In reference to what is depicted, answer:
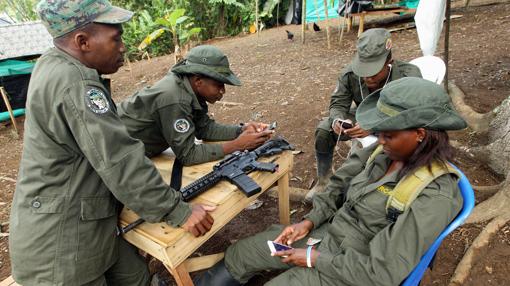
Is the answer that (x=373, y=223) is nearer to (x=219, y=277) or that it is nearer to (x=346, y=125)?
(x=219, y=277)

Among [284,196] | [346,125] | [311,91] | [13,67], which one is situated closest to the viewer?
[284,196]

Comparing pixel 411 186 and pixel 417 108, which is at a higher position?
pixel 417 108

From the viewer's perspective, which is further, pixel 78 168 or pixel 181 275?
pixel 181 275

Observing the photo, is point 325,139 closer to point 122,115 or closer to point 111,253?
point 122,115

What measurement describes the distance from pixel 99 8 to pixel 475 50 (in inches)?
294

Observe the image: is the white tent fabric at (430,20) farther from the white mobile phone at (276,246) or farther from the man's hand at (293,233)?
the white mobile phone at (276,246)

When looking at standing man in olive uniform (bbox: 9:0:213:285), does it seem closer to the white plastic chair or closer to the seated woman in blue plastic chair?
the seated woman in blue plastic chair

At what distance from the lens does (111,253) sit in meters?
1.96

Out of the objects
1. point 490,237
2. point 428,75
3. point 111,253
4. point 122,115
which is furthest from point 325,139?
point 111,253

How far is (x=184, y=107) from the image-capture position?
2510 mm

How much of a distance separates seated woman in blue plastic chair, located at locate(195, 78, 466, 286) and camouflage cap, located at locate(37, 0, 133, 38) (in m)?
1.47

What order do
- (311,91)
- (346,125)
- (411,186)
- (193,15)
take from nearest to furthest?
1. (411,186)
2. (346,125)
3. (311,91)
4. (193,15)

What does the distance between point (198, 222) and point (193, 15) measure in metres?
13.7

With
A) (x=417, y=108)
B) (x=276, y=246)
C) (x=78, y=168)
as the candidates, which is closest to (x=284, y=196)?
(x=276, y=246)
